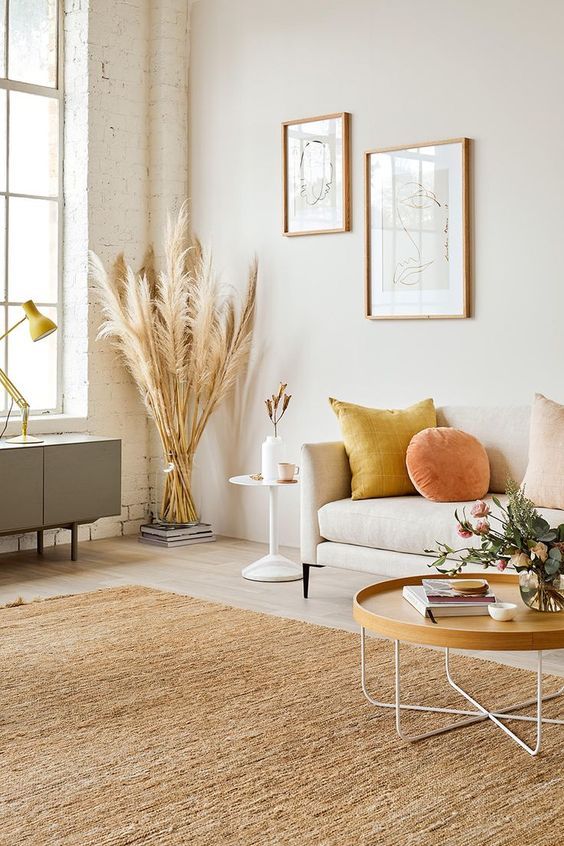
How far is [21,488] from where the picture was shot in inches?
205

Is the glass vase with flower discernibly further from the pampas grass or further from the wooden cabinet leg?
the pampas grass

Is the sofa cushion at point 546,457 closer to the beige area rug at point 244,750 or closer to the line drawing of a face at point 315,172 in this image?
the beige area rug at point 244,750

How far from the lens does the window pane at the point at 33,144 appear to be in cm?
592

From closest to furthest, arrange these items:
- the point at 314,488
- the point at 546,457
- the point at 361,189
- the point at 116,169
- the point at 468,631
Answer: the point at 468,631
the point at 546,457
the point at 314,488
the point at 361,189
the point at 116,169

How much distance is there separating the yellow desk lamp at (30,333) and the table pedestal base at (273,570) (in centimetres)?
127

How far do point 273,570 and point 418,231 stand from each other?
5.90 feet

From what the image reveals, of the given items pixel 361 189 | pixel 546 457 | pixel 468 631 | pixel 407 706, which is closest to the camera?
pixel 468 631

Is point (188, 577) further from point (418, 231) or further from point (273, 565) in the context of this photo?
point (418, 231)

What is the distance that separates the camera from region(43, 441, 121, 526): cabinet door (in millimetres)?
5355

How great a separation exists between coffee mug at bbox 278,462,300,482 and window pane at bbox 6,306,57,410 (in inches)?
70.8

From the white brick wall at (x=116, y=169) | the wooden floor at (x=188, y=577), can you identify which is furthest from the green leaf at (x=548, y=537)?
the white brick wall at (x=116, y=169)

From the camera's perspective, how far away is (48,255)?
6105 millimetres

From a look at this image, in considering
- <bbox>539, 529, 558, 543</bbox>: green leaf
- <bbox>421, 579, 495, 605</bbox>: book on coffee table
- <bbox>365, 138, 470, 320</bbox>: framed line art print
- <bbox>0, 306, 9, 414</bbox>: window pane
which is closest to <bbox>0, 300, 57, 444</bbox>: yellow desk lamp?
<bbox>0, 306, 9, 414</bbox>: window pane

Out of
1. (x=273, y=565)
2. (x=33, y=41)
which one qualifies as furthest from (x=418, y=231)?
(x=33, y=41)
